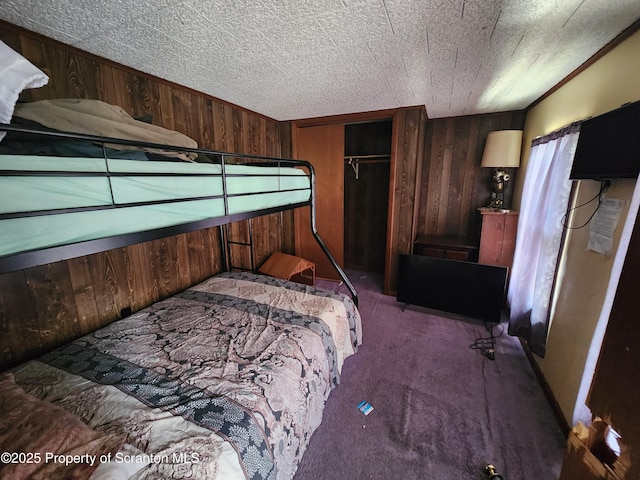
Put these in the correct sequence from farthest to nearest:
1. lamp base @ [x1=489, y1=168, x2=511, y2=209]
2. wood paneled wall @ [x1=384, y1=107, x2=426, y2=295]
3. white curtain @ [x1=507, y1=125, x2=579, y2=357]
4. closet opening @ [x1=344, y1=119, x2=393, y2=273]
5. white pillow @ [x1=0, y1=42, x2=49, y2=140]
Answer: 1. closet opening @ [x1=344, y1=119, x2=393, y2=273]
2. lamp base @ [x1=489, y1=168, x2=511, y2=209]
3. wood paneled wall @ [x1=384, y1=107, x2=426, y2=295]
4. white curtain @ [x1=507, y1=125, x2=579, y2=357]
5. white pillow @ [x1=0, y1=42, x2=49, y2=140]

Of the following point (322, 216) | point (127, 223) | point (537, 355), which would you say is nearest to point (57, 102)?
point (127, 223)

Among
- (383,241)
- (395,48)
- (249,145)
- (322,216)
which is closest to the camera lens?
(395,48)

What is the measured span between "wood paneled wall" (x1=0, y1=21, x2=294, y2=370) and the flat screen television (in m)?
2.76

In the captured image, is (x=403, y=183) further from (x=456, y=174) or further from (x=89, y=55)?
(x=89, y=55)

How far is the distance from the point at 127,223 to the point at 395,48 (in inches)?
68.2

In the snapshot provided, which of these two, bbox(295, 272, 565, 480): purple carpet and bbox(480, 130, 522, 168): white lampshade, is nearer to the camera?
bbox(295, 272, 565, 480): purple carpet

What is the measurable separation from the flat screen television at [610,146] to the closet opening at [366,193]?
87.9 inches

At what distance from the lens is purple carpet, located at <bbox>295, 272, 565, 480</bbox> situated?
4.24 feet

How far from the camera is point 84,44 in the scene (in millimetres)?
1448

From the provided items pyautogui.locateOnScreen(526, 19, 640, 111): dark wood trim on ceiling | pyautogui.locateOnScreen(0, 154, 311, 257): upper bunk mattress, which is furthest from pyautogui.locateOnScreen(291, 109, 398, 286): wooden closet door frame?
pyautogui.locateOnScreen(0, 154, 311, 257): upper bunk mattress

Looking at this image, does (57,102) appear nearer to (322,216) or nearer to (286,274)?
(286,274)

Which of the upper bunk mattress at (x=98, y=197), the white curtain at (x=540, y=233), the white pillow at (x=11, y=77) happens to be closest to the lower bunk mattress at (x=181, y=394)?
the upper bunk mattress at (x=98, y=197)

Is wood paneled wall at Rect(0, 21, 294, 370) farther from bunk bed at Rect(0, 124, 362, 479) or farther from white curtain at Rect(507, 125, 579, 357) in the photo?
white curtain at Rect(507, 125, 579, 357)

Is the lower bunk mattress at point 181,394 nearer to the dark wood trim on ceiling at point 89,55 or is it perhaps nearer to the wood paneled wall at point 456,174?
the dark wood trim on ceiling at point 89,55
